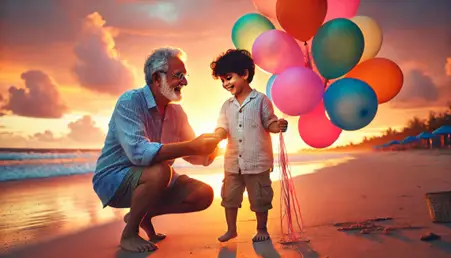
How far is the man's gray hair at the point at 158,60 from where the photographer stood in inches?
84.6

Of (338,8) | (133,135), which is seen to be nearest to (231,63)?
(133,135)

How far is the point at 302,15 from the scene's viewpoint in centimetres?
231

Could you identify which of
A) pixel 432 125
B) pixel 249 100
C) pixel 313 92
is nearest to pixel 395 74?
pixel 313 92

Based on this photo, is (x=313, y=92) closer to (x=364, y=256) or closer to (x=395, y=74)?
(x=395, y=74)

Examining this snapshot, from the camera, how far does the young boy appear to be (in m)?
2.12

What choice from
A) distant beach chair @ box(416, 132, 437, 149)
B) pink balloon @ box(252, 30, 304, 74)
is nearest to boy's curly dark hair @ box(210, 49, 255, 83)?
pink balloon @ box(252, 30, 304, 74)

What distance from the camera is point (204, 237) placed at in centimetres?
219

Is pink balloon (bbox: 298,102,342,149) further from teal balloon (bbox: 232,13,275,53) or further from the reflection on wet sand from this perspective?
the reflection on wet sand

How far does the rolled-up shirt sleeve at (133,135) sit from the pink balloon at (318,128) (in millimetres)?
886

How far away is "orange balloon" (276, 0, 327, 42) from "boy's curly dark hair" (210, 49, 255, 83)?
0.32 m

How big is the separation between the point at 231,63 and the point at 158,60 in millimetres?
369

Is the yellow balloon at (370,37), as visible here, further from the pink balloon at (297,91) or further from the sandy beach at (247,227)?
the sandy beach at (247,227)

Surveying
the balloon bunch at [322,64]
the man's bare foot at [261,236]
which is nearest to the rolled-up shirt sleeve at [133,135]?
the man's bare foot at [261,236]

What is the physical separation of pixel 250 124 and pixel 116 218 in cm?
127
